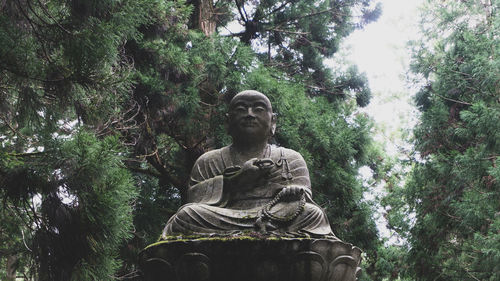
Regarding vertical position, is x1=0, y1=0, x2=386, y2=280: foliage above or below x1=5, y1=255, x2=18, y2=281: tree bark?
above

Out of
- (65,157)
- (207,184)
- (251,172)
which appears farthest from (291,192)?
(65,157)

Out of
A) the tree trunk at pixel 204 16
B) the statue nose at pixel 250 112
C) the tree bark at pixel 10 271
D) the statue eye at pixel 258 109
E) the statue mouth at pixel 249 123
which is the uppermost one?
the tree trunk at pixel 204 16

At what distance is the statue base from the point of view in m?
4.78

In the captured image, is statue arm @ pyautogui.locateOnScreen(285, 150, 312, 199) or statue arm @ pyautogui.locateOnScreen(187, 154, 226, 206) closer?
statue arm @ pyautogui.locateOnScreen(187, 154, 226, 206)

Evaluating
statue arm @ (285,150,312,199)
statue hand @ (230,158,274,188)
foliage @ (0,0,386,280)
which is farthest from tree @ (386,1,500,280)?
statue hand @ (230,158,274,188)

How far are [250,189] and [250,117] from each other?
0.80m

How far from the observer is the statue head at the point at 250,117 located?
20.4 feet

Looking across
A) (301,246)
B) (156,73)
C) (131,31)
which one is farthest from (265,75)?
(301,246)

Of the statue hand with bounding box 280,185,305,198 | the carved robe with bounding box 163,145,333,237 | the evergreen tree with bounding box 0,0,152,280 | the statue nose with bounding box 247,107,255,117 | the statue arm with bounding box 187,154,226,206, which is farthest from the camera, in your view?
the statue nose with bounding box 247,107,255,117

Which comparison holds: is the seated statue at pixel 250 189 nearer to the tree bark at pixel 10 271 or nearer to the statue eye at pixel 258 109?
the statue eye at pixel 258 109

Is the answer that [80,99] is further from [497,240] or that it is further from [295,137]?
[497,240]

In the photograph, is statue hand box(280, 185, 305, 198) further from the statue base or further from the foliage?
the foliage

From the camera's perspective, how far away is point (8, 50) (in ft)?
19.1

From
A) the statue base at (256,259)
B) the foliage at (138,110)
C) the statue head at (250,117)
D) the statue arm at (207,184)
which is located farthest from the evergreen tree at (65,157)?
the statue base at (256,259)
